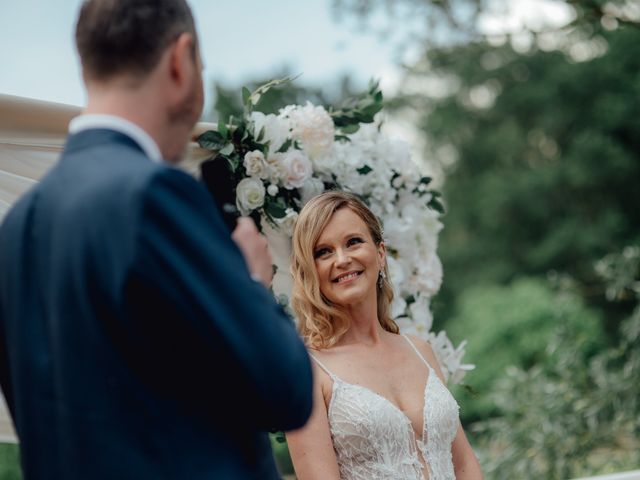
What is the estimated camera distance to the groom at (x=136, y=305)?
1.33m

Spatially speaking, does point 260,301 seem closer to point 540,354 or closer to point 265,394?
point 265,394

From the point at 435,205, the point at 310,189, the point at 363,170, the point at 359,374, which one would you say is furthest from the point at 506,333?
the point at 359,374

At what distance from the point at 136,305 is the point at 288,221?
72.0 inches

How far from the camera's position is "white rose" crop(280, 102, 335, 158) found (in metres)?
3.19

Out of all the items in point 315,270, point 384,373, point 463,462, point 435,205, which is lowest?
point 463,462

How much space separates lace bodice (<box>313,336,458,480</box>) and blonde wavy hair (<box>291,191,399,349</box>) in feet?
0.71

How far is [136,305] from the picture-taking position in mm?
1333

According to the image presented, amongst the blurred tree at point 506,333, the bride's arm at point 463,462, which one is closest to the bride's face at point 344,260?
the bride's arm at point 463,462

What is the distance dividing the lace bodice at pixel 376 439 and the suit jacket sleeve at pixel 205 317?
1412 mm

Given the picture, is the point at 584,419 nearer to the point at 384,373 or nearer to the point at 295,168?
the point at 384,373

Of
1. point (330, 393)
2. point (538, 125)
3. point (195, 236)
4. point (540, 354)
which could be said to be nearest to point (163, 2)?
point (195, 236)

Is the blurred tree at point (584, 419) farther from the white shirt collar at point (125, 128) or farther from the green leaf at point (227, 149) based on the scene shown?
the white shirt collar at point (125, 128)

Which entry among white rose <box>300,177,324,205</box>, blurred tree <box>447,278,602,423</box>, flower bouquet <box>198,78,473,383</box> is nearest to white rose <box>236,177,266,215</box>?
flower bouquet <box>198,78,473,383</box>

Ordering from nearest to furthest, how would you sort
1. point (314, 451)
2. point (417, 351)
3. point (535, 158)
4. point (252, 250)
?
point (252, 250) < point (314, 451) < point (417, 351) < point (535, 158)
